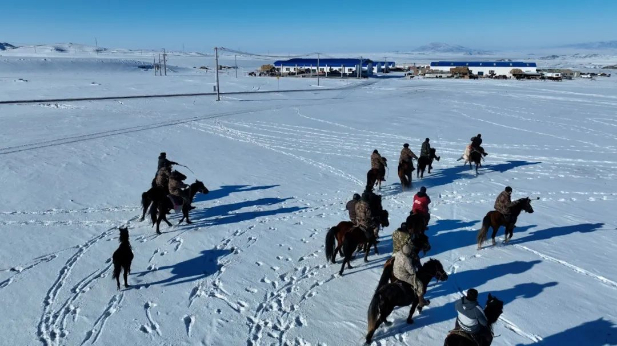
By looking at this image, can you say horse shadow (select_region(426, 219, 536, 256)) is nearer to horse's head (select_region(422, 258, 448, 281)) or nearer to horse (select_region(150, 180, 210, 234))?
horse's head (select_region(422, 258, 448, 281))

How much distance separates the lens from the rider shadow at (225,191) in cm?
1359

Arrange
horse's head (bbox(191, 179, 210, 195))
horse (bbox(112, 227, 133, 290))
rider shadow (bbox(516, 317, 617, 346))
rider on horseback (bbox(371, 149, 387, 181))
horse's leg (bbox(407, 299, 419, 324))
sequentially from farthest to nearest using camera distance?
rider on horseback (bbox(371, 149, 387, 181)) → horse's head (bbox(191, 179, 210, 195)) → horse (bbox(112, 227, 133, 290)) → horse's leg (bbox(407, 299, 419, 324)) → rider shadow (bbox(516, 317, 617, 346))

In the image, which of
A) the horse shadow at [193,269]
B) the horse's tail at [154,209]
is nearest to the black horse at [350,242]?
the horse shadow at [193,269]

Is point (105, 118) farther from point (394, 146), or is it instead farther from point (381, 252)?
point (381, 252)

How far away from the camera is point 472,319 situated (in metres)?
5.67

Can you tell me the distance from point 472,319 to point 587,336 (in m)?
2.77

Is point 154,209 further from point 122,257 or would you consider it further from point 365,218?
point 365,218

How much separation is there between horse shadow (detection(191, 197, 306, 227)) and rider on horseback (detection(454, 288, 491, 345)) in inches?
287

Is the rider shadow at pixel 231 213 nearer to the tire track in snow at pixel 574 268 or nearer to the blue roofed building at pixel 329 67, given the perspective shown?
the tire track in snow at pixel 574 268

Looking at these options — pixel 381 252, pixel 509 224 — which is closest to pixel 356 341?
pixel 381 252

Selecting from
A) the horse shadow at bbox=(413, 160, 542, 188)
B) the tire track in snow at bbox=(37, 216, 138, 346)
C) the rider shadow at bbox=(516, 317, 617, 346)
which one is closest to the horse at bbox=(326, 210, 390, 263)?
the rider shadow at bbox=(516, 317, 617, 346)

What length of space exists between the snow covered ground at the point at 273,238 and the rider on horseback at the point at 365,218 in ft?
2.68

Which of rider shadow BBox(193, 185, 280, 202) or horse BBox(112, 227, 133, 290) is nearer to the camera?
horse BBox(112, 227, 133, 290)

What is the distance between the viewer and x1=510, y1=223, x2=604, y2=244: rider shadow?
10734 mm
